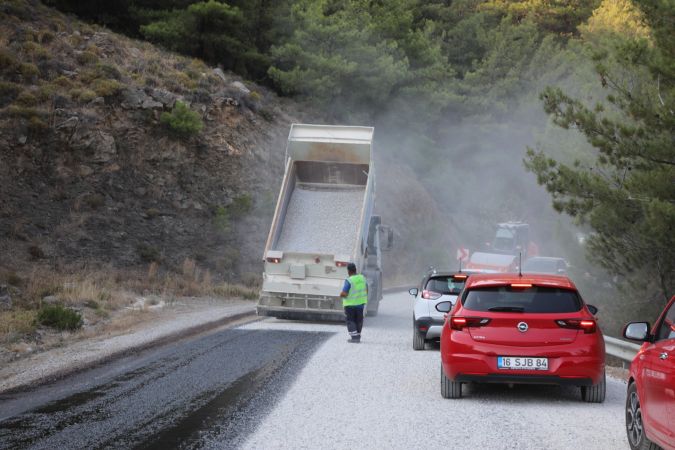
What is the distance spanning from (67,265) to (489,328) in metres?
21.0

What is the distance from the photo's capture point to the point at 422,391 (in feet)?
36.8

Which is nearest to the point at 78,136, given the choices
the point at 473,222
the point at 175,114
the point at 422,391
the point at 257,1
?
the point at 175,114

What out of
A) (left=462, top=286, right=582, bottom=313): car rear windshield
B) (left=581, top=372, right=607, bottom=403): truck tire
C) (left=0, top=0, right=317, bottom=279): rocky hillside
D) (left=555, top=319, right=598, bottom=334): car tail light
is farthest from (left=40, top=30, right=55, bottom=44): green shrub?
(left=581, top=372, right=607, bottom=403): truck tire

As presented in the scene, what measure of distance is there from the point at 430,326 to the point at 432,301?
1.83 feet

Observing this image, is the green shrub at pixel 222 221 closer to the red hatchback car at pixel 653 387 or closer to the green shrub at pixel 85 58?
the green shrub at pixel 85 58

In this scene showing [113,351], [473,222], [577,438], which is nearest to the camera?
[577,438]

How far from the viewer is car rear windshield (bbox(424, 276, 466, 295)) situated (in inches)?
653

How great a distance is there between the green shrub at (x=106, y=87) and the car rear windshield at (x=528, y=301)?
2965 centimetres

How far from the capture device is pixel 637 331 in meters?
7.10

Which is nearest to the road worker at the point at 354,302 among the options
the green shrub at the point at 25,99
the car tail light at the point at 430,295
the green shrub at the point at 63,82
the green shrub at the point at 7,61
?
the car tail light at the point at 430,295

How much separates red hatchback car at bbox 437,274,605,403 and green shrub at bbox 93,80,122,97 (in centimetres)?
2971

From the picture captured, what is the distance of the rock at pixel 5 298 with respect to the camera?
19.9 meters

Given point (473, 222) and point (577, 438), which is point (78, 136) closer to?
point (577, 438)

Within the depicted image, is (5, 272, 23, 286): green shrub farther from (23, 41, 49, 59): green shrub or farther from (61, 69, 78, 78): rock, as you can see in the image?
(23, 41, 49, 59): green shrub
